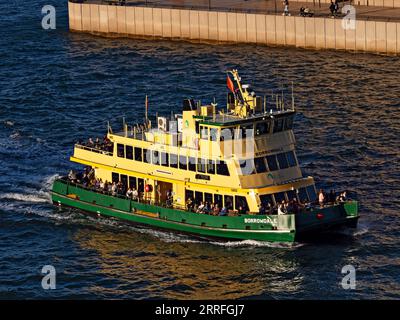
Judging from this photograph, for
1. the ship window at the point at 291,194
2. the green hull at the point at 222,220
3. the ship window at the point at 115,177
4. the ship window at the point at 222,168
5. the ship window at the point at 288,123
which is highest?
the ship window at the point at 288,123

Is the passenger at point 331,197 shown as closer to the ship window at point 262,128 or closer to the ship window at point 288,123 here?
the ship window at point 288,123

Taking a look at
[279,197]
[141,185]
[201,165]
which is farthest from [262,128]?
[141,185]

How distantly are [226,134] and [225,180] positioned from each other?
2945 mm

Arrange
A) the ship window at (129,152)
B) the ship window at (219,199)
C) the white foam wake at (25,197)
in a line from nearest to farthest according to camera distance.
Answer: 1. the ship window at (219,199)
2. the ship window at (129,152)
3. the white foam wake at (25,197)

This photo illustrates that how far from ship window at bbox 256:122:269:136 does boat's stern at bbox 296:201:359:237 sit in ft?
18.8

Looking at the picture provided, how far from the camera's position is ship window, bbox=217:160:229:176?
9206 cm

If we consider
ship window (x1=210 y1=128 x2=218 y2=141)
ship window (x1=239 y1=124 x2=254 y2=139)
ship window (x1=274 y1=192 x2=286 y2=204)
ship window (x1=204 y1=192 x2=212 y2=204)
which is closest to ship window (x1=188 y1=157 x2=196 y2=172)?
ship window (x1=204 y1=192 x2=212 y2=204)

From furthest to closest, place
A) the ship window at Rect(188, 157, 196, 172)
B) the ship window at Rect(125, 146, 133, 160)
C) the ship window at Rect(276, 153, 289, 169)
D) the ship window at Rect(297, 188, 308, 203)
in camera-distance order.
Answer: the ship window at Rect(125, 146, 133, 160) < the ship window at Rect(188, 157, 196, 172) < the ship window at Rect(276, 153, 289, 169) < the ship window at Rect(297, 188, 308, 203)

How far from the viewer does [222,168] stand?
9231 centimetres

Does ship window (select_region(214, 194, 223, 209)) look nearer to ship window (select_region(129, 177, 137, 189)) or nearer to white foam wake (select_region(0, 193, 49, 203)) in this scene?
ship window (select_region(129, 177, 137, 189))

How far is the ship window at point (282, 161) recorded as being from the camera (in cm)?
9256

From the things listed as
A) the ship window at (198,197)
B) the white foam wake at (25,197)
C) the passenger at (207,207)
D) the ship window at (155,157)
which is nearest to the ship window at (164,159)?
the ship window at (155,157)

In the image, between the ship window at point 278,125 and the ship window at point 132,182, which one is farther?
the ship window at point 132,182

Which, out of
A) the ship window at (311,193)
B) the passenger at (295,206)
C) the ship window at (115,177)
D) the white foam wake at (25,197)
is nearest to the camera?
the passenger at (295,206)
